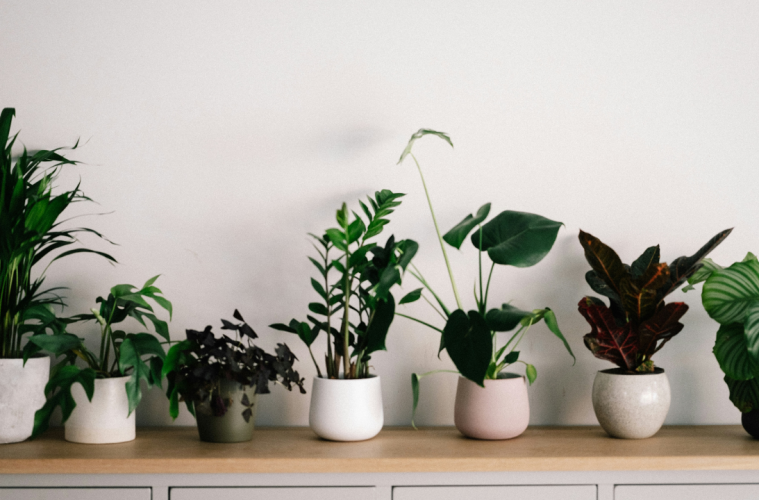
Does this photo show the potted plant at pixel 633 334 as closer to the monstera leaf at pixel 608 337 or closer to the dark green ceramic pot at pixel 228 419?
the monstera leaf at pixel 608 337

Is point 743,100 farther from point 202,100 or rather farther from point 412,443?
point 202,100

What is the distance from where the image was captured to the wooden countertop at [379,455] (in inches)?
45.1

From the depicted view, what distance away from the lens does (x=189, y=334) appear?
1.30 meters

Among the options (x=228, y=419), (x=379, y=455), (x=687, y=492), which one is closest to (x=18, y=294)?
(x=228, y=419)

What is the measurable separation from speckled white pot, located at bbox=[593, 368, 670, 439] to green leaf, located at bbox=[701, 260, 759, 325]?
8.4 inches

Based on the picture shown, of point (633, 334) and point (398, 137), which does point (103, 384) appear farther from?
point (633, 334)

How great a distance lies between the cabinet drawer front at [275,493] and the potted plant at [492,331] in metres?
0.25

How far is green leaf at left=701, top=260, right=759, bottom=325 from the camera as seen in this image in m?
1.28

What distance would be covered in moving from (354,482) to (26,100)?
1.37m

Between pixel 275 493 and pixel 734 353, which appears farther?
pixel 734 353

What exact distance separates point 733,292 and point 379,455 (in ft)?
3.00

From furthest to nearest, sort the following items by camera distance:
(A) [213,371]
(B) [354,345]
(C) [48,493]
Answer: (B) [354,345]
(A) [213,371]
(C) [48,493]

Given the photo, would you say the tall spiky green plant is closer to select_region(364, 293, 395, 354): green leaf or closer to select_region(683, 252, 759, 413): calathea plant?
select_region(364, 293, 395, 354): green leaf

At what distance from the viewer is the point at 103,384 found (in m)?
1.28
